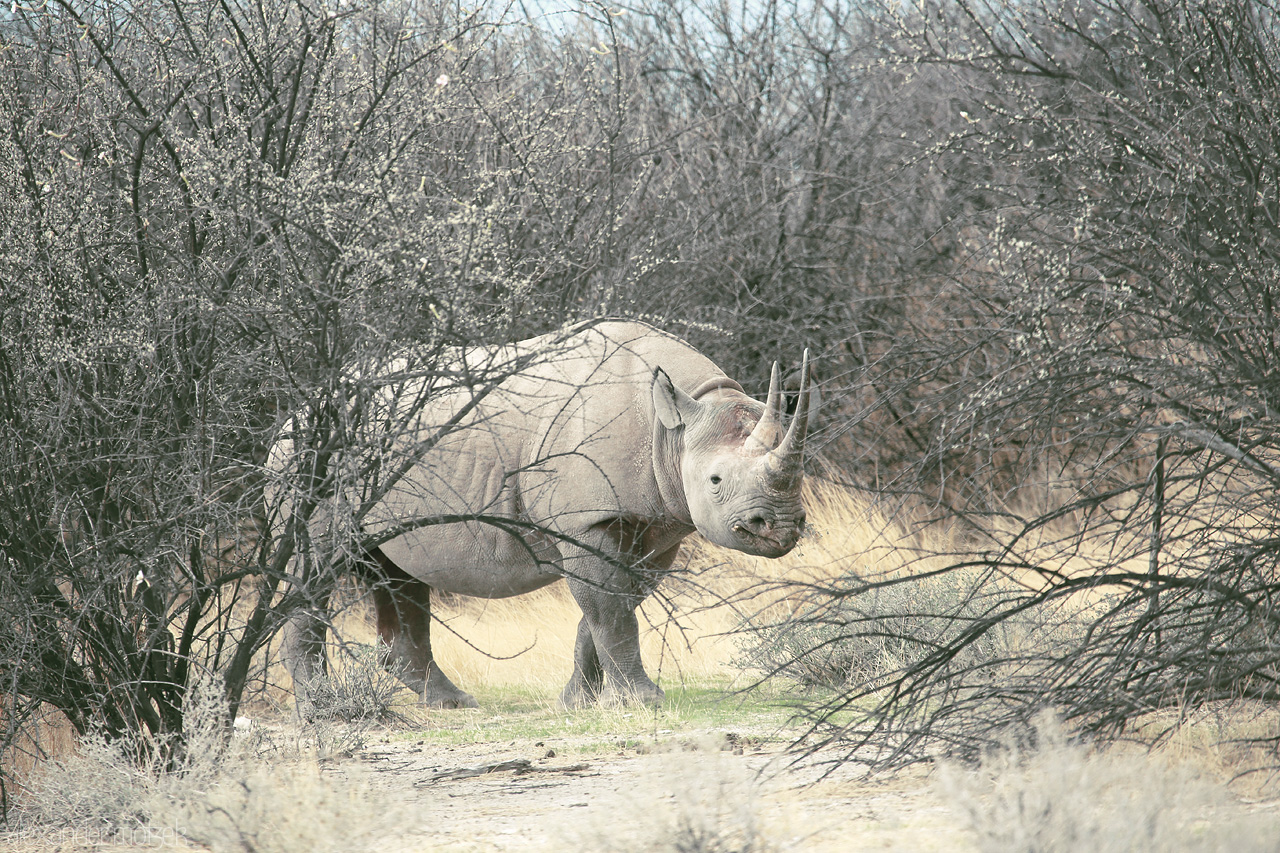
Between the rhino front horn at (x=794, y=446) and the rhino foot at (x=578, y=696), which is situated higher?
the rhino front horn at (x=794, y=446)

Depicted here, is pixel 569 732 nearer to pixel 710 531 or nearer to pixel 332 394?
pixel 710 531

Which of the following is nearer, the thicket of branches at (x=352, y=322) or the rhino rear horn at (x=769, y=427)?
the thicket of branches at (x=352, y=322)

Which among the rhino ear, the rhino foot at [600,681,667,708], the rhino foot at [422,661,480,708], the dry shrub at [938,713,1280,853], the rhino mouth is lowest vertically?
the rhino foot at [422,661,480,708]

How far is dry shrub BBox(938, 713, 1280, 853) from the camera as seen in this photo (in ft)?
9.46

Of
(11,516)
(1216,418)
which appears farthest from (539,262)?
(1216,418)

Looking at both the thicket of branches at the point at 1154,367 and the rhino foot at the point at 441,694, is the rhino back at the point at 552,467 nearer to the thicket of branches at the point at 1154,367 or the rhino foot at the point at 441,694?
the rhino foot at the point at 441,694

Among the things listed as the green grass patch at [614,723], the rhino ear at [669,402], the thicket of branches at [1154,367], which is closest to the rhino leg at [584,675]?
the green grass patch at [614,723]

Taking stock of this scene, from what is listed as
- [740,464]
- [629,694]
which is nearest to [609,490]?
[740,464]

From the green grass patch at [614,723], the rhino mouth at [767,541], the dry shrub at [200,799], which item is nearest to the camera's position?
the dry shrub at [200,799]

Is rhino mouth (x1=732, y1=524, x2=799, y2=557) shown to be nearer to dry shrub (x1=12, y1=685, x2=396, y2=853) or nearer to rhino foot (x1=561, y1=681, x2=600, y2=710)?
rhino foot (x1=561, y1=681, x2=600, y2=710)

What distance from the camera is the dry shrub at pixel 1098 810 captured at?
2885mm

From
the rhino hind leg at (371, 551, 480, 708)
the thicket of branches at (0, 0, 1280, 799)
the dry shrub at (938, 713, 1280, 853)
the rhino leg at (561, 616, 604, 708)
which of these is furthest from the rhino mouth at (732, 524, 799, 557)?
the dry shrub at (938, 713, 1280, 853)

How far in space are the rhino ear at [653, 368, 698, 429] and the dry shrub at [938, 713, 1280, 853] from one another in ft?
9.67

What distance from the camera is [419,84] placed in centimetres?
489
